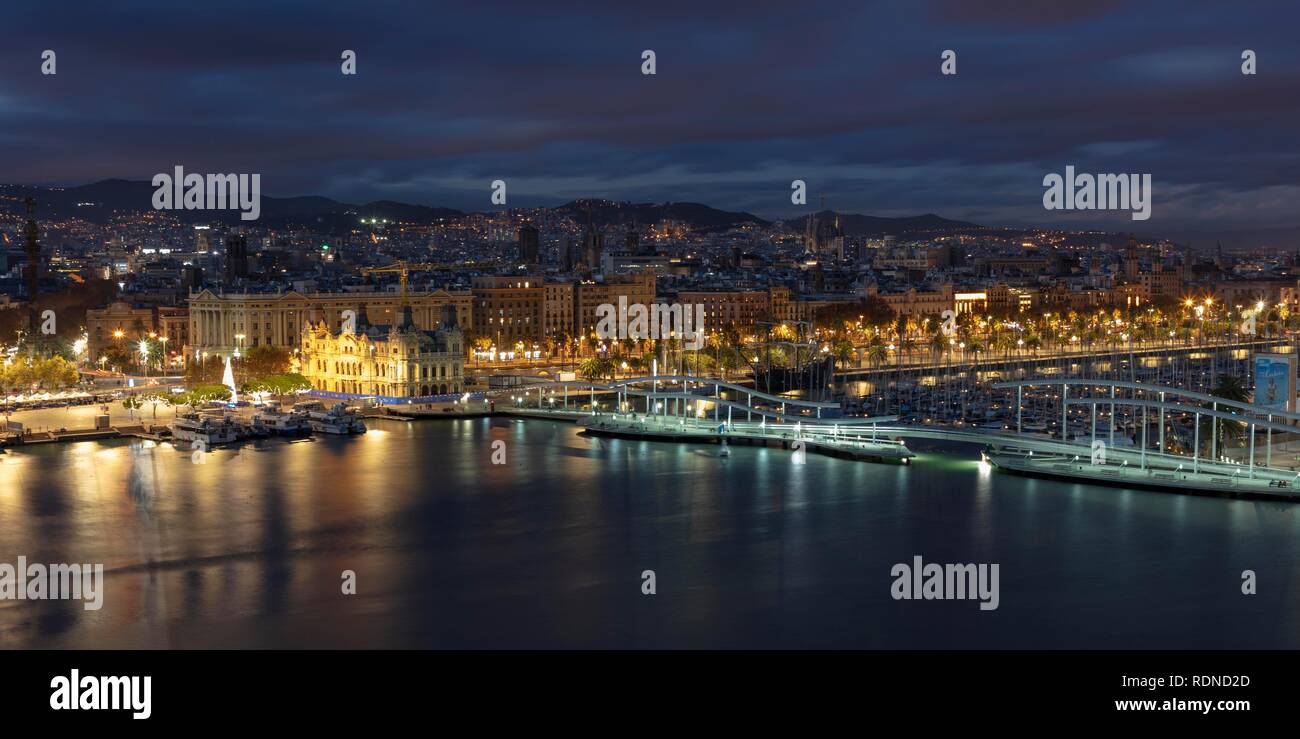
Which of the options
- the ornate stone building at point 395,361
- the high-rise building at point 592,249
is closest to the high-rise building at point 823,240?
the high-rise building at point 592,249

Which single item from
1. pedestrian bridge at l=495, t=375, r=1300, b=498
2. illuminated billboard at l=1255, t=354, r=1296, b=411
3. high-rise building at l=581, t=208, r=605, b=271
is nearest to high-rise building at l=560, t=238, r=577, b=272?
high-rise building at l=581, t=208, r=605, b=271

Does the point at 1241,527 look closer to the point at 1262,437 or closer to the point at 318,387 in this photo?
the point at 1262,437

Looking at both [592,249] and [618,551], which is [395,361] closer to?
[618,551]

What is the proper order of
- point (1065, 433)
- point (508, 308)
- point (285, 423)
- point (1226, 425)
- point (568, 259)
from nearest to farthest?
point (1226, 425)
point (1065, 433)
point (285, 423)
point (508, 308)
point (568, 259)

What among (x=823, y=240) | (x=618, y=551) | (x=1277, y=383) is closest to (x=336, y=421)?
(x=618, y=551)

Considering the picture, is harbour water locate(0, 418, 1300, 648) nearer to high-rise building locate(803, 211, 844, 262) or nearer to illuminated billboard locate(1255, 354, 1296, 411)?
illuminated billboard locate(1255, 354, 1296, 411)

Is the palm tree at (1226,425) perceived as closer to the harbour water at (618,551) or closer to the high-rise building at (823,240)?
the harbour water at (618,551)
